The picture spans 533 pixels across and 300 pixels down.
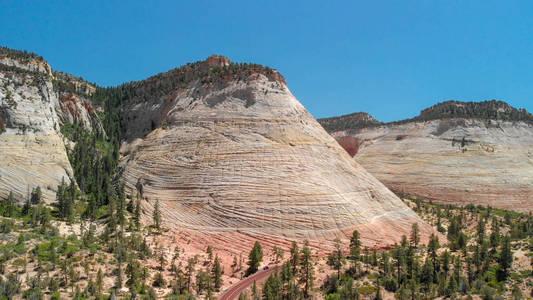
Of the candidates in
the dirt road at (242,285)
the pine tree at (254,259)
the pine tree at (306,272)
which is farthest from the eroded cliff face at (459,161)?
the dirt road at (242,285)

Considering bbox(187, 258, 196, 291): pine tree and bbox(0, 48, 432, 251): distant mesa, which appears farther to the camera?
bbox(0, 48, 432, 251): distant mesa

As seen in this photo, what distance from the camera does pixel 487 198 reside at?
66562 millimetres

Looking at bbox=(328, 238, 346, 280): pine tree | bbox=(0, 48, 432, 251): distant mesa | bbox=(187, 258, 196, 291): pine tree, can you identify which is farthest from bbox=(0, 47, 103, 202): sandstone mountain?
bbox=(328, 238, 346, 280): pine tree

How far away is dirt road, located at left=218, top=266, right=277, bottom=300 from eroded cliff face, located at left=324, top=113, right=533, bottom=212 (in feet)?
161

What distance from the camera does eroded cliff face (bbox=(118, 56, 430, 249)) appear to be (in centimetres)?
3675

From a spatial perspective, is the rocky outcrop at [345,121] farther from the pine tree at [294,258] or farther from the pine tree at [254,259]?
the pine tree at [254,259]

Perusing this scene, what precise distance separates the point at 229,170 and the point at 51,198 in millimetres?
17941

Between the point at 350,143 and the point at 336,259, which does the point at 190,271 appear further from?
the point at 350,143

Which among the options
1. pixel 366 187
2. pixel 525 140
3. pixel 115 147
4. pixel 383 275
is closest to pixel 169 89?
pixel 115 147

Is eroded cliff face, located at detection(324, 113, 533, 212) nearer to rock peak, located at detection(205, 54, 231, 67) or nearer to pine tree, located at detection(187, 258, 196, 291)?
rock peak, located at detection(205, 54, 231, 67)

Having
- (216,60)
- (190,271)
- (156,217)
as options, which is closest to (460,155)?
(216,60)

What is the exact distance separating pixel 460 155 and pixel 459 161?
208 cm

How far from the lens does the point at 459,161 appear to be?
74938mm

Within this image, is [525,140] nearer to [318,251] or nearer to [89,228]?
[318,251]
